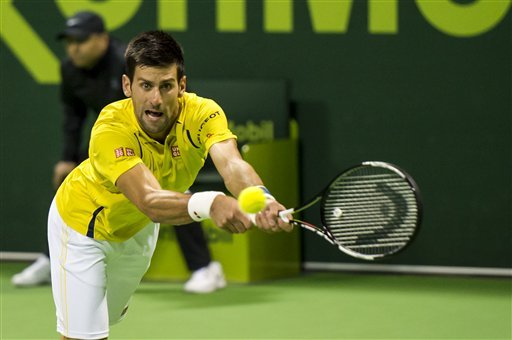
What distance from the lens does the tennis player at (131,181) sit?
381 cm

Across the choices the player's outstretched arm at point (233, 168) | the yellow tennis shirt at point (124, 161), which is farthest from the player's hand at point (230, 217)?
the yellow tennis shirt at point (124, 161)

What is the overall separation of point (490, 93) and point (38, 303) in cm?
323

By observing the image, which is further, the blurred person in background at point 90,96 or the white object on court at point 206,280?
the white object on court at point 206,280

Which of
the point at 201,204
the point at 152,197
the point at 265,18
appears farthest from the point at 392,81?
the point at 201,204

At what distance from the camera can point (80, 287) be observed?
4.18m

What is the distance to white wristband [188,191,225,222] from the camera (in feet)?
11.2

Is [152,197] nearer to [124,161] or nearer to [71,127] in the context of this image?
[124,161]

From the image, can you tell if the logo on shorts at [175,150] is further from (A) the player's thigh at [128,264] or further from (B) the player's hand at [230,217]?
(B) the player's hand at [230,217]

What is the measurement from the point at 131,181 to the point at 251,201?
2.23 ft

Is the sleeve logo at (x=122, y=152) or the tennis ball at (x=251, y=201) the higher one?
the sleeve logo at (x=122, y=152)

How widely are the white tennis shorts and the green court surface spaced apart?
137 centimetres

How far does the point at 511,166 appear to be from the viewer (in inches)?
280

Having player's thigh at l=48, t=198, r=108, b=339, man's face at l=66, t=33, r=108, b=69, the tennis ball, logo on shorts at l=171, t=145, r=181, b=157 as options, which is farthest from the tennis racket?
man's face at l=66, t=33, r=108, b=69

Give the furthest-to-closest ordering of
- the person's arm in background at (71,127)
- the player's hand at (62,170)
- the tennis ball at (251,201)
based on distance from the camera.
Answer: the person's arm in background at (71,127), the player's hand at (62,170), the tennis ball at (251,201)
